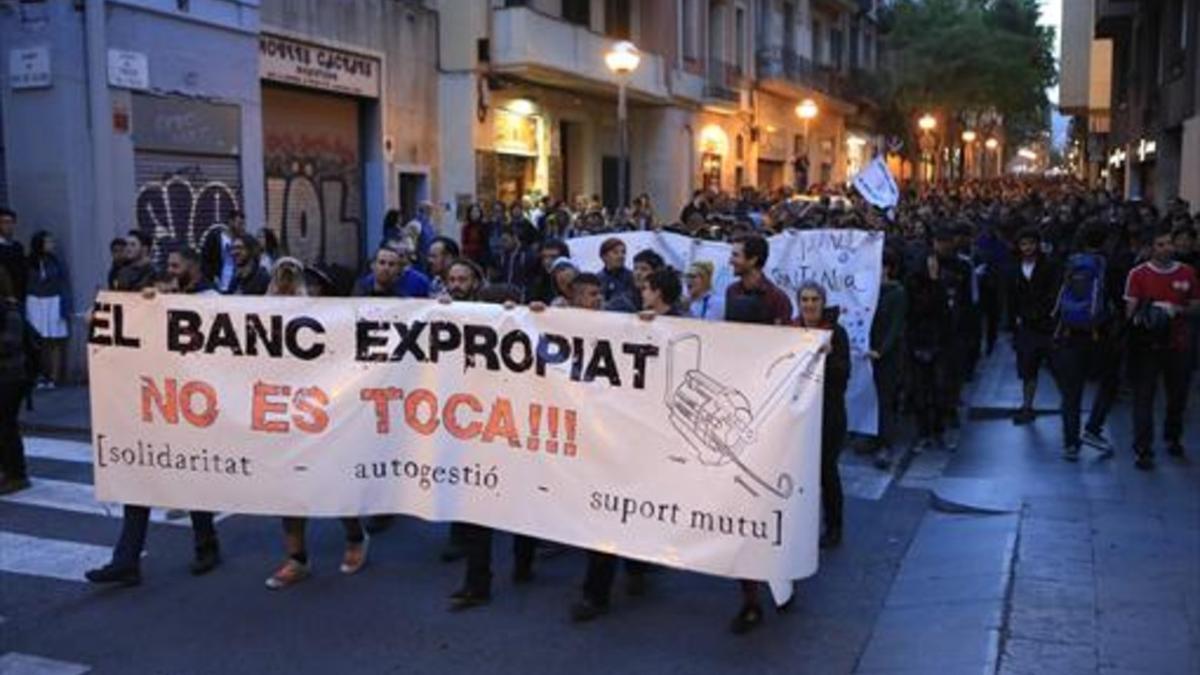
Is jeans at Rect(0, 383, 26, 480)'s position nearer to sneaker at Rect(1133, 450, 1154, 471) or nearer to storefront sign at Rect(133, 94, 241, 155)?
storefront sign at Rect(133, 94, 241, 155)

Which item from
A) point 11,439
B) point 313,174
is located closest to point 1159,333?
point 11,439

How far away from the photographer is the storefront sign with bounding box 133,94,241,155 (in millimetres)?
14648

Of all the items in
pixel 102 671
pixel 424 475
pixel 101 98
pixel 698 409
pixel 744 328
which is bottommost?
pixel 102 671

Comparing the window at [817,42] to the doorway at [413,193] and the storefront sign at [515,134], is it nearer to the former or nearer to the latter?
the storefront sign at [515,134]

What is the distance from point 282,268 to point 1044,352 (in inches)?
257

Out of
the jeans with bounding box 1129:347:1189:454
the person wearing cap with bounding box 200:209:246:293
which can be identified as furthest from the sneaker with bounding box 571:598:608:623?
the person wearing cap with bounding box 200:209:246:293

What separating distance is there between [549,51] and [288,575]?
17470mm

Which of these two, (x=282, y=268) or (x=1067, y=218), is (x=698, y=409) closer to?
(x=282, y=268)

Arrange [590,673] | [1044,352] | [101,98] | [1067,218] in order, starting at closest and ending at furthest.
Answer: [590,673] < [1044,352] < [101,98] < [1067,218]

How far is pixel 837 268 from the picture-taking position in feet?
34.0

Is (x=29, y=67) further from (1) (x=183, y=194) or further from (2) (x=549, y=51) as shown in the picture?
(2) (x=549, y=51)

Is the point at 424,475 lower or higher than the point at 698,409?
lower

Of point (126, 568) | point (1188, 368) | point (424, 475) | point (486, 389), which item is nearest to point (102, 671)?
point (126, 568)

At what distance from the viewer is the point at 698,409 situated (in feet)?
19.4
